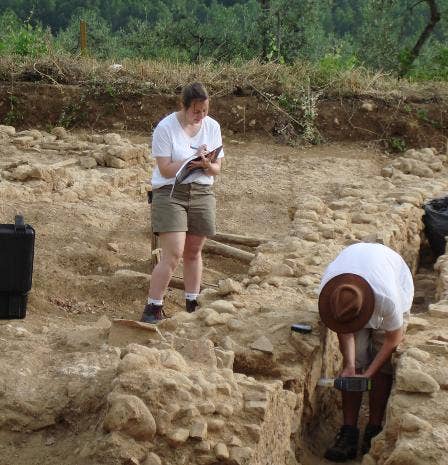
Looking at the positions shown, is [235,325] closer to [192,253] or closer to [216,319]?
[216,319]

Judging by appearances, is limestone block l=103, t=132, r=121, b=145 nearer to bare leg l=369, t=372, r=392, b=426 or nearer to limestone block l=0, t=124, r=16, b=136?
limestone block l=0, t=124, r=16, b=136

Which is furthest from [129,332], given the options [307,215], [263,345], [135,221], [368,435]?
[135,221]

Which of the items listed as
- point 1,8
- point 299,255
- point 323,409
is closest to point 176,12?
point 1,8

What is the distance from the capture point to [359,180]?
35.4 feet

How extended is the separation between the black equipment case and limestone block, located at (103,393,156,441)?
70.3 inches

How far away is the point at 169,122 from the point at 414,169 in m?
5.75

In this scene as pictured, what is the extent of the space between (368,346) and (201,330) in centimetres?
99

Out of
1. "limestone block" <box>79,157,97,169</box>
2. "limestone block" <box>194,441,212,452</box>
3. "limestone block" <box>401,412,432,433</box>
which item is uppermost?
"limestone block" <box>79,157,97,169</box>

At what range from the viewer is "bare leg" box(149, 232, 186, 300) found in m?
6.08

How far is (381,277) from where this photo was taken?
516 cm

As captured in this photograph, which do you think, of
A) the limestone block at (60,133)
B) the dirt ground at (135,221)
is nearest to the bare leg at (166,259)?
the dirt ground at (135,221)

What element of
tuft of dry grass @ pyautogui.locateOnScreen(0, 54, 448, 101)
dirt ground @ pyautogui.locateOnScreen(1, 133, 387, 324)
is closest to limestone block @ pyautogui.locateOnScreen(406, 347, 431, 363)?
dirt ground @ pyautogui.locateOnScreen(1, 133, 387, 324)

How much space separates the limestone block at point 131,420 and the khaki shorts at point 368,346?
1.75m

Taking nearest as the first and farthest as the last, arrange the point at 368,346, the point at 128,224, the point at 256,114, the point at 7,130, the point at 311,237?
the point at 368,346
the point at 311,237
the point at 128,224
the point at 7,130
the point at 256,114
